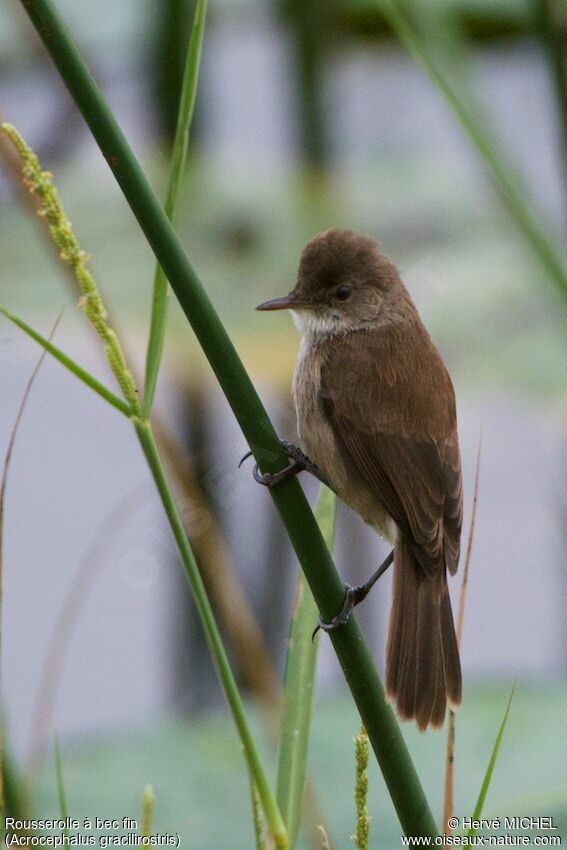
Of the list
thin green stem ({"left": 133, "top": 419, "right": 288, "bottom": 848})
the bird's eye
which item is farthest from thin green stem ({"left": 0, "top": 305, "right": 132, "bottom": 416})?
the bird's eye

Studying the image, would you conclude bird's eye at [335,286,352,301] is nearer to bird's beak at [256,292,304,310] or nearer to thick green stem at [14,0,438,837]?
bird's beak at [256,292,304,310]

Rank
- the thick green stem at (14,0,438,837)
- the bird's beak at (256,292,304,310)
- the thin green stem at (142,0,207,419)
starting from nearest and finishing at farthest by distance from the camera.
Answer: the thick green stem at (14,0,438,837) → the thin green stem at (142,0,207,419) → the bird's beak at (256,292,304,310)

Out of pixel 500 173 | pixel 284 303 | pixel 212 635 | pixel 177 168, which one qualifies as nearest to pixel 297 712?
pixel 212 635

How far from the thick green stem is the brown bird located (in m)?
0.55

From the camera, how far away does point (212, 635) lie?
4.90 feet

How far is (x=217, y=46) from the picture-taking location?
18.8 feet

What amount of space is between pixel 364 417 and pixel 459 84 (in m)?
0.66

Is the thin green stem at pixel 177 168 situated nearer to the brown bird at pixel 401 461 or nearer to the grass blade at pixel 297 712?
the grass blade at pixel 297 712

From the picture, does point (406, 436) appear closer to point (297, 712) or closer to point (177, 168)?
point (297, 712)

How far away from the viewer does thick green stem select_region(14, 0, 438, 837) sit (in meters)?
1.33

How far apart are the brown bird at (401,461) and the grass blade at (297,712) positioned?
0.34 metres

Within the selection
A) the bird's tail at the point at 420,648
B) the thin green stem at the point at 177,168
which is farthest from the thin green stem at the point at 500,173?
the bird's tail at the point at 420,648

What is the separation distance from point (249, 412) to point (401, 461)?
0.93 metres

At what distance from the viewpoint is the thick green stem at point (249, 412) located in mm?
1331
